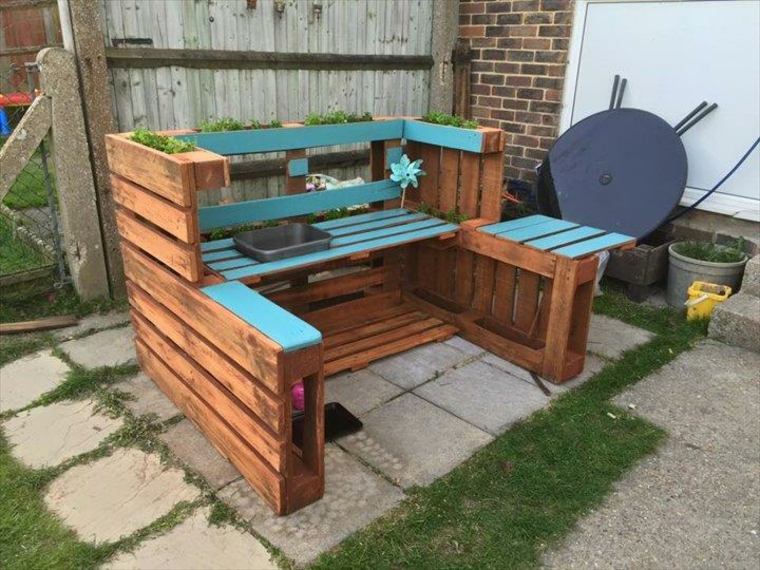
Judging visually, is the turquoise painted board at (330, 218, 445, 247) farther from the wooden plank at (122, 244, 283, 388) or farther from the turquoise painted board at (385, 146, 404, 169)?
the wooden plank at (122, 244, 283, 388)

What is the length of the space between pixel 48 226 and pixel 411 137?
3.17 meters

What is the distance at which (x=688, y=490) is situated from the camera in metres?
2.72

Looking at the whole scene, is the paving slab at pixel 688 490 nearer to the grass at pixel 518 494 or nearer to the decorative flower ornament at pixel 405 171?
the grass at pixel 518 494

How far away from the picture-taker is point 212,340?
2.59 m

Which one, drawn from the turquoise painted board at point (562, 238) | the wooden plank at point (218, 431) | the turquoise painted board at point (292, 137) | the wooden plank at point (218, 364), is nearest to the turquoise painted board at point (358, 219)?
the turquoise painted board at point (292, 137)

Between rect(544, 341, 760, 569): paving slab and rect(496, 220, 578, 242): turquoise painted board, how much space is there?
0.97m

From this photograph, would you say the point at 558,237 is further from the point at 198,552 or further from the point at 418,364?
the point at 198,552

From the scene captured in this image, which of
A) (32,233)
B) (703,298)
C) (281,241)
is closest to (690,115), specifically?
(703,298)

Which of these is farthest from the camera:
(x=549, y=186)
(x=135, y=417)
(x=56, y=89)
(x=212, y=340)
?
(x=549, y=186)

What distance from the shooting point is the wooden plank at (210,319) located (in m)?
2.27

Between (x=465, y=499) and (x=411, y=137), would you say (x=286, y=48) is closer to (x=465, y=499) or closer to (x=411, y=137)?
(x=411, y=137)

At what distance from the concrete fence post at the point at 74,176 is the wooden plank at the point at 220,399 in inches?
41.2

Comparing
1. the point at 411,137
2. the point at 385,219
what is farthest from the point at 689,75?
the point at 385,219

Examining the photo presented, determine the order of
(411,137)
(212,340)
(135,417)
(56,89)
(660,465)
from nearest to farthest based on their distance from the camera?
(212,340)
(660,465)
(135,417)
(56,89)
(411,137)
